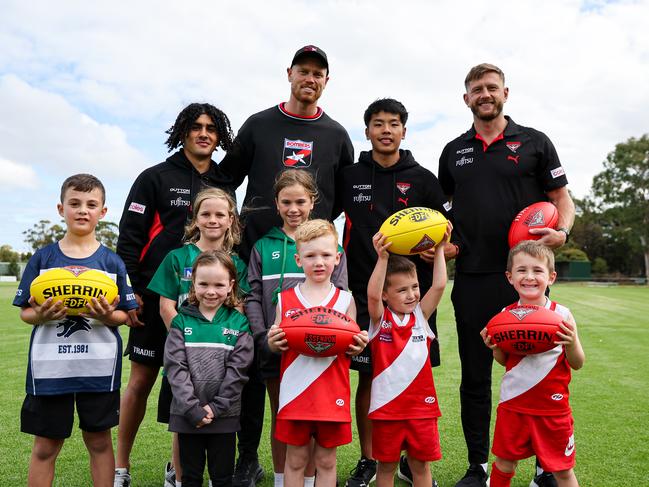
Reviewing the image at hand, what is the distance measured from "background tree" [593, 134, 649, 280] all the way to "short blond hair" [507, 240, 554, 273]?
62.9 meters

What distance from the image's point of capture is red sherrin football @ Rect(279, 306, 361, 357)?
322 cm

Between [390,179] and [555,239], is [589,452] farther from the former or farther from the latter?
[390,179]

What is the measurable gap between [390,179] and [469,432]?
2.09 m

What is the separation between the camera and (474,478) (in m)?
4.12

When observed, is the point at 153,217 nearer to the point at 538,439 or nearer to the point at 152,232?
the point at 152,232

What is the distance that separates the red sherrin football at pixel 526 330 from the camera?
3.29 m

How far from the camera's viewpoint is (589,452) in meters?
4.90

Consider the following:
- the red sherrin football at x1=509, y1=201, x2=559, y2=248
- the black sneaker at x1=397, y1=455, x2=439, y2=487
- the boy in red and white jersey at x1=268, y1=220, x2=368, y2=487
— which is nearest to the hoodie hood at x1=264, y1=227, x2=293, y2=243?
the boy in red and white jersey at x1=268, y1=220, x2=368, y2=487

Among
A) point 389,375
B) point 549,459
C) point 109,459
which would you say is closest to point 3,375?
point 109,459

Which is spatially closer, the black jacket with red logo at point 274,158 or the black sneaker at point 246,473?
the black sneaker at point 246,473

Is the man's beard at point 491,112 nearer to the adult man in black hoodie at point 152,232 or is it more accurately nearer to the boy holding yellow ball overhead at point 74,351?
the adult man in black hoodie at point 152,232

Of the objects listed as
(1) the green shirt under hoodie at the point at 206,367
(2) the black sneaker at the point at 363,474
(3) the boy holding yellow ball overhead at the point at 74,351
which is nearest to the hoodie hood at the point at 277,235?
(1) the green shirt under hoodie at the point at 206,367

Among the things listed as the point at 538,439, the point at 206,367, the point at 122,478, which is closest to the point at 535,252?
the point at 538,439

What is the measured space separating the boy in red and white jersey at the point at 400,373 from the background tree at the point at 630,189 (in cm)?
6326
